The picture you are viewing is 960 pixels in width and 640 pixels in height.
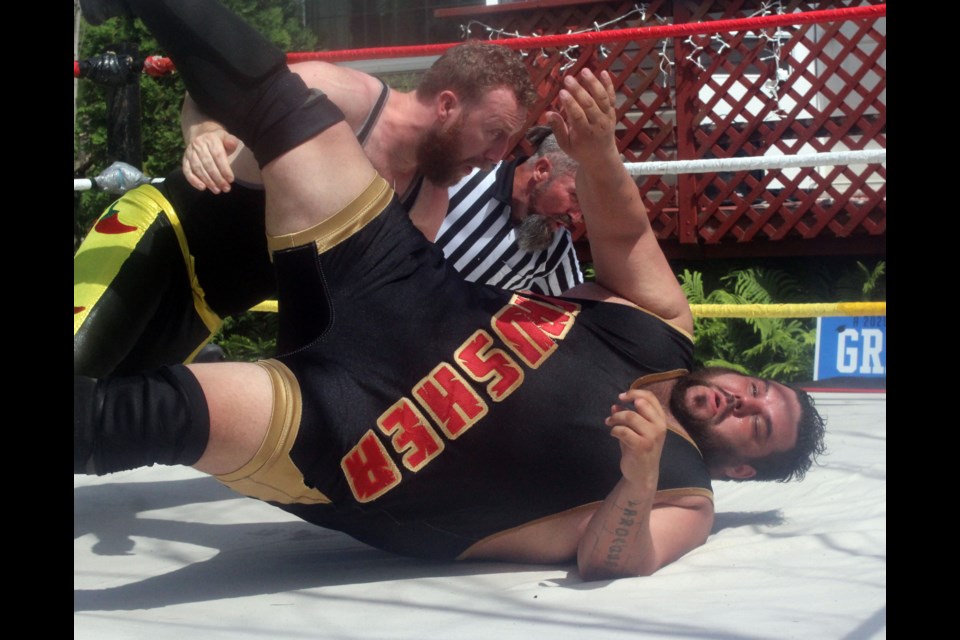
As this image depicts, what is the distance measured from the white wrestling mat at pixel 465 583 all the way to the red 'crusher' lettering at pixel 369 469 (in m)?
0.15

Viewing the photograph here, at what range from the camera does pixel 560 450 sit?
1517mm

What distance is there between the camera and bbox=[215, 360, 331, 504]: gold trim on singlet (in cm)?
139

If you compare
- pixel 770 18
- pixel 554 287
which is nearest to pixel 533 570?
pixel 554 287

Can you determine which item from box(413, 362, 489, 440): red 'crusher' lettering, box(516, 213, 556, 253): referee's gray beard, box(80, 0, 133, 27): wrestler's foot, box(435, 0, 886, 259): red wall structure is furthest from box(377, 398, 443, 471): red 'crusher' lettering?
box(435, 0, 886, 259): red wall structure

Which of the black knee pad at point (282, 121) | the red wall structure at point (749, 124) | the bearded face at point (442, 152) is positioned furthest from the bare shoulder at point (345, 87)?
the red wall structure at point (749, 124)

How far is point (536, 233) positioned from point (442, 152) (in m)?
0.64

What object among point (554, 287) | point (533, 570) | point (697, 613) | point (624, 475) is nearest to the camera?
point (697, 613)

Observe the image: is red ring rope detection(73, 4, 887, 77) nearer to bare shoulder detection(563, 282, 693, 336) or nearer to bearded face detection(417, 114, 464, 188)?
bearded face detection(417, 114, 464, 188)

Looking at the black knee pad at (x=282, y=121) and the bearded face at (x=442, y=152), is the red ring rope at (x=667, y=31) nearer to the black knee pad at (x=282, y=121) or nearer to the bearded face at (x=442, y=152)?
the bearded face at (x=442, y=152)

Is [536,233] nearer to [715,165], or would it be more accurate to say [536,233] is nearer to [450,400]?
[715,165]

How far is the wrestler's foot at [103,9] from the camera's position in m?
1.67
